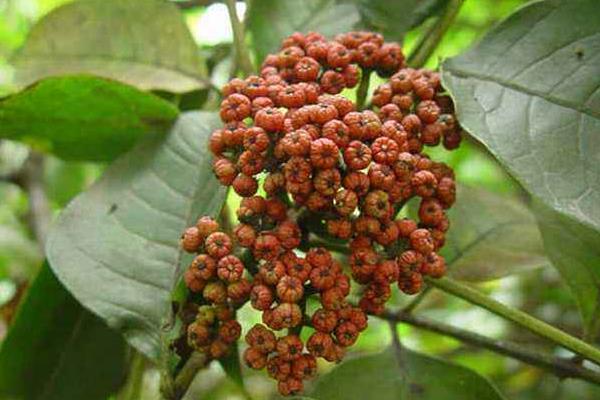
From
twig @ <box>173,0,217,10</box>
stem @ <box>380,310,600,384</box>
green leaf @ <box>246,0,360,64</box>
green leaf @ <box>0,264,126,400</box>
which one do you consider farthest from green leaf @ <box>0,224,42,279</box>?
stem @ <box>380,310,600,384</box>

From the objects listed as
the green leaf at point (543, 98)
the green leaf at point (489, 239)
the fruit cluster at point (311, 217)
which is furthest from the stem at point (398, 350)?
the green leaf at point (543, 98)

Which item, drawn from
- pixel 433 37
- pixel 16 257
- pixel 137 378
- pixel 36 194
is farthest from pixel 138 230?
pixel 36 194

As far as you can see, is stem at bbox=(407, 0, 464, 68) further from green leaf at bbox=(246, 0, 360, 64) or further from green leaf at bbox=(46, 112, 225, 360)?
green leaf at bbox=(46, 112, 225, 360)

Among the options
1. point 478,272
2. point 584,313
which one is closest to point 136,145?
point 478,272

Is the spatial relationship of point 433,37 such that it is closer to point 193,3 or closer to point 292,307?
point 292,307

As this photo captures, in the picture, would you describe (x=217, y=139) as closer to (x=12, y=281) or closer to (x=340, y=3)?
(x=340, y=3)

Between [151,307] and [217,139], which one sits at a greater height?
[217,139]
